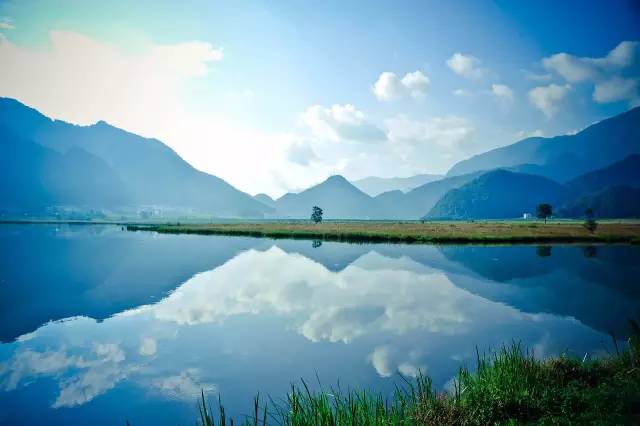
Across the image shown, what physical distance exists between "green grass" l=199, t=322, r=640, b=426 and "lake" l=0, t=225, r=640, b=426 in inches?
117

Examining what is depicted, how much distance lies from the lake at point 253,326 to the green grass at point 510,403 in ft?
9.77

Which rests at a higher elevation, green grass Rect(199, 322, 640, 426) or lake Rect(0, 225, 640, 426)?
green grass Rect(199, 322, 640, 426)

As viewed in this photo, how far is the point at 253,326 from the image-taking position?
19750 millimetres

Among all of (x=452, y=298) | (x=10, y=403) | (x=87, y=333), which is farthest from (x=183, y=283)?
(x=452, y=298)

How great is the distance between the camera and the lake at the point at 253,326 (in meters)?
12.1

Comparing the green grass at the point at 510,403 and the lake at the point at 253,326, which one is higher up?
the green grass at the point at 510,403

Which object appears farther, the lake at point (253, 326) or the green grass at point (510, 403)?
the lake at point (253, 326)

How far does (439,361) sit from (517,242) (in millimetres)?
63017

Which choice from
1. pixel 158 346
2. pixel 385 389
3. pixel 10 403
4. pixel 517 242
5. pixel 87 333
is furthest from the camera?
pixel 517 242

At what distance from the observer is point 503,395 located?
8.98m

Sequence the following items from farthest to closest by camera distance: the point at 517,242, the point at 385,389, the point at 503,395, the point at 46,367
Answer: the point at 517,242 → the point at 46,367 → the point at 385,389 → the point at 503,395

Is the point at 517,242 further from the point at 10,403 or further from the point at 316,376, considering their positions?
the point at 10,403

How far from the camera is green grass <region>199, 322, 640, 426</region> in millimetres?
7785

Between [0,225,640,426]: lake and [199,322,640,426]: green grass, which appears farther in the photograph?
[0,225,640,426]: lake
